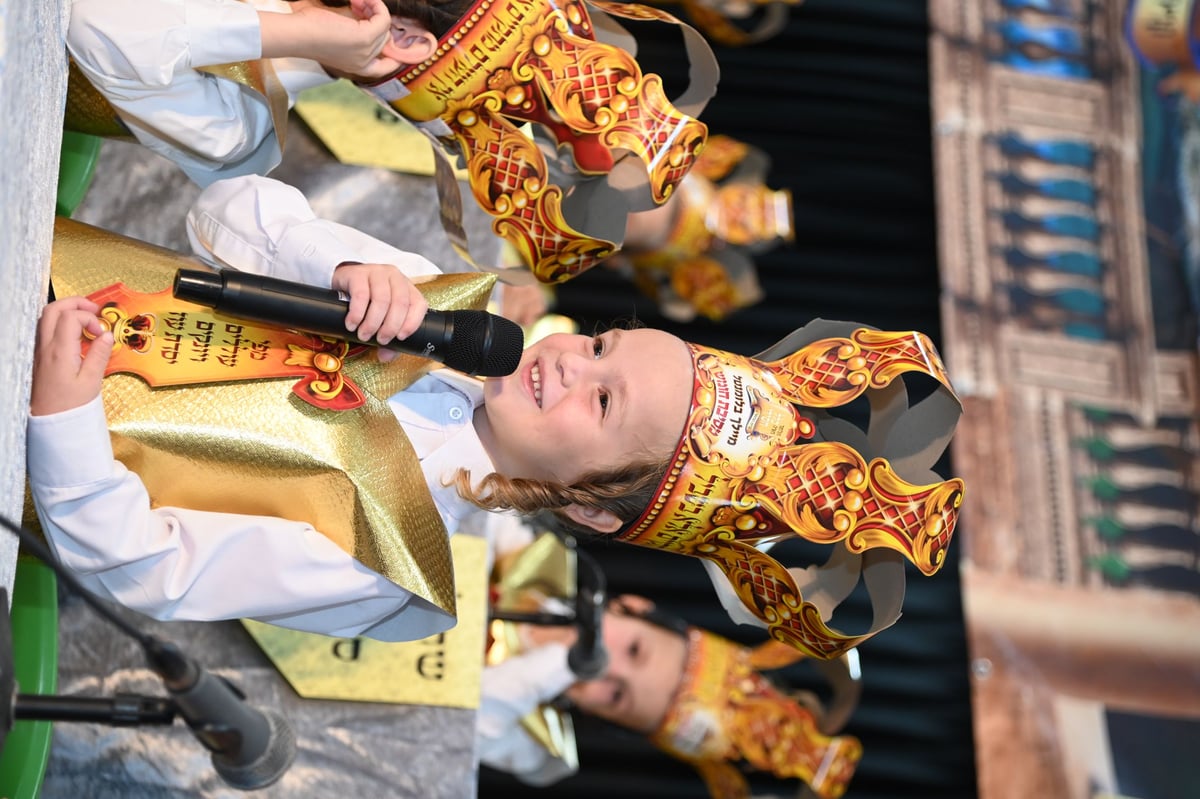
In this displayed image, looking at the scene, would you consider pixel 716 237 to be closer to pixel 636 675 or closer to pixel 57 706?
pixel 636 675

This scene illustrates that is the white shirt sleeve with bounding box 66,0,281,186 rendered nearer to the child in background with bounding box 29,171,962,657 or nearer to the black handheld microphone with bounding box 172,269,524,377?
the child in background with bounding box 29,171,962,657

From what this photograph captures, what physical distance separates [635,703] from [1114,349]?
1376 mm

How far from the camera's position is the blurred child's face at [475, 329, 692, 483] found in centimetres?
123

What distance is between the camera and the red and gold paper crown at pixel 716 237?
2.53 m

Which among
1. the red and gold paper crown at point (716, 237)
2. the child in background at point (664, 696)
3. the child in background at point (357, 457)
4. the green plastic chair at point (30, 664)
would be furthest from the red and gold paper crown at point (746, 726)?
the green plastic chair at point (30, 664)

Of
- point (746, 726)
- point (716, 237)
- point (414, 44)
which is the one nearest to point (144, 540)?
point (414, 44)

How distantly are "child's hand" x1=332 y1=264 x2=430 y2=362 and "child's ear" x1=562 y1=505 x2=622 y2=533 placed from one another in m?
0.33

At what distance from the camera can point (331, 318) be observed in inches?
39.6

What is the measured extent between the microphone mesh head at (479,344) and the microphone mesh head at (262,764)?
376 millimetres

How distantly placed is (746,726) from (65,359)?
1.50 metres

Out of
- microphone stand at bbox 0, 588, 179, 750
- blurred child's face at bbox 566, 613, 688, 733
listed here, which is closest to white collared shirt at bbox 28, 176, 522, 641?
microphone stand at bbox 0, 588, 179, 750

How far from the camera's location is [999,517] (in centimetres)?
250

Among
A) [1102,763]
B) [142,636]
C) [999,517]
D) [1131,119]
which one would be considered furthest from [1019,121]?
[142,636]

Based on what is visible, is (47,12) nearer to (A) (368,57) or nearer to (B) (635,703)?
(A) (368,57)
